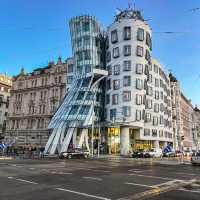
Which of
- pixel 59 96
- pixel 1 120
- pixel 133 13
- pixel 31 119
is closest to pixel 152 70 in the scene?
pixel 133 13

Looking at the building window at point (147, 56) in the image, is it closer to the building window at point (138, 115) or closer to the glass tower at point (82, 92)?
the glass tower at point (82, 92)

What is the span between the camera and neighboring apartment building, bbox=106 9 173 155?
56.6 meters

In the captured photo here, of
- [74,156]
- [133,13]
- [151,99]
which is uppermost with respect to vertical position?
[133,13]

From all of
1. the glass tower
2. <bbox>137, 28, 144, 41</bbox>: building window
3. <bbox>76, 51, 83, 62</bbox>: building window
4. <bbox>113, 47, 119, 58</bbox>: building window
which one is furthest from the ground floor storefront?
<bbox>137, 28, 144, 41</bbox>: building window

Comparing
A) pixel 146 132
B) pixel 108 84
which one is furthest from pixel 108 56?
pixel 146 132

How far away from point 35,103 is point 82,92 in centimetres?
2248

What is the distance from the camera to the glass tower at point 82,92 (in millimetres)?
54219

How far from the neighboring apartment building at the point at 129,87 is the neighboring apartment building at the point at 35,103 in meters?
17.2

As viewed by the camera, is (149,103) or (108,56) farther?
(149,103)

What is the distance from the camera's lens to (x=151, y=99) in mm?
66312

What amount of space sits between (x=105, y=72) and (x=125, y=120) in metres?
12.3

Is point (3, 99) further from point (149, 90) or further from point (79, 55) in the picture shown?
point (149, 90)

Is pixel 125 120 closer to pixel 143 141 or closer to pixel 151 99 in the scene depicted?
pixel 143 141

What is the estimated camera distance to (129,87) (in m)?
57.6
